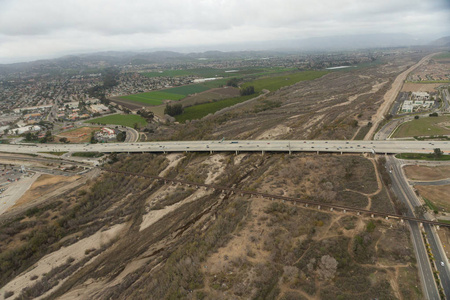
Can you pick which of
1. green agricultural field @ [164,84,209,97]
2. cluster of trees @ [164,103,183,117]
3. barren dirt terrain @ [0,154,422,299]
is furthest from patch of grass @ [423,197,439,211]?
green agricultural field @ [164,84,209,97]

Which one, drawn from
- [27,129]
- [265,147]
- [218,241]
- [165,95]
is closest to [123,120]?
[27,129]

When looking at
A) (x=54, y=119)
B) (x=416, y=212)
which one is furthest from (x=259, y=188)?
(x=54, y=119)

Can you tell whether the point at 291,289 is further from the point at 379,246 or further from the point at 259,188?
the point at 259,188

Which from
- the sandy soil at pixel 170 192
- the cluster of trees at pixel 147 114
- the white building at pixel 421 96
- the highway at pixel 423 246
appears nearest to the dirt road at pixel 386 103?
the white building at pixel 421 96

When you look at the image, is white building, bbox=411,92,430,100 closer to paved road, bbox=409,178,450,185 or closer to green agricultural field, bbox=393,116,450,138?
green agricultural field, bbox=393,116,450,138

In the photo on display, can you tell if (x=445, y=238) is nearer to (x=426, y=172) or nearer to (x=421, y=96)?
(x=426, y=172)
